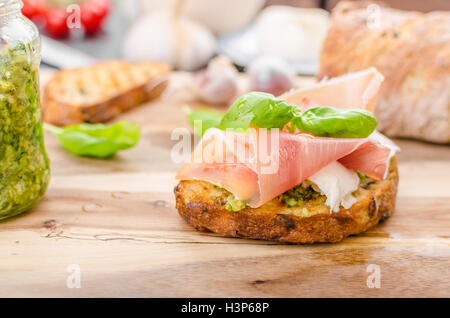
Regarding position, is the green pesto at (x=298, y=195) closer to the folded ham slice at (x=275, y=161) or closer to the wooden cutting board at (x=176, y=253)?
the folded ham slice at (x=275, y=161)

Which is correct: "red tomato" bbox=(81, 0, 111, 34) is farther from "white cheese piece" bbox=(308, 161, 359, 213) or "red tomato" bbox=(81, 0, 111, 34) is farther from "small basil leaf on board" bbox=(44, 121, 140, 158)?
"white cheese piece" bbox=(308, 161, 359, 213)

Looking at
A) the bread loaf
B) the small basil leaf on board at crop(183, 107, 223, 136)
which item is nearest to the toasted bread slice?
the small basil leaf on board at crop(183, 107, 223, 136)

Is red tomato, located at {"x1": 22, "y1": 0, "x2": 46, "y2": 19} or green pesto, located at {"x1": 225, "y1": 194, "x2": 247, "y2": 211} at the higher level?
red tomato, located at {"x1": 22, "y1": 0, "x2": 46, "y2": 19}

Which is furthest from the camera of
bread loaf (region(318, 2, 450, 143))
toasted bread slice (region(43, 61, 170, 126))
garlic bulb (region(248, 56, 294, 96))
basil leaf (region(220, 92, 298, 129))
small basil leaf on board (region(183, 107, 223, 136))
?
garlic bulb (region(248, 56, 294, 96))

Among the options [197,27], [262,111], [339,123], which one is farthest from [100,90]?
[339,123]

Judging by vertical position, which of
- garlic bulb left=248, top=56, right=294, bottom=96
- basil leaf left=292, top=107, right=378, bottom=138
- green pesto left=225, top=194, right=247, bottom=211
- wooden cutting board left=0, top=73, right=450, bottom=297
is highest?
basil leaf left=292, top=107, right=378, bottom=138

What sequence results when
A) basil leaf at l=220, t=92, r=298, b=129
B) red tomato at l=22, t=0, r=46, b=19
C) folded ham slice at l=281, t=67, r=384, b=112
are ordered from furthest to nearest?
red tomato at l=22, t=0, r=46, b=19
folded ham slice at l=281, t=67, r=384, b=112
basil leaf at l=220, t=92, r=298, b=129
